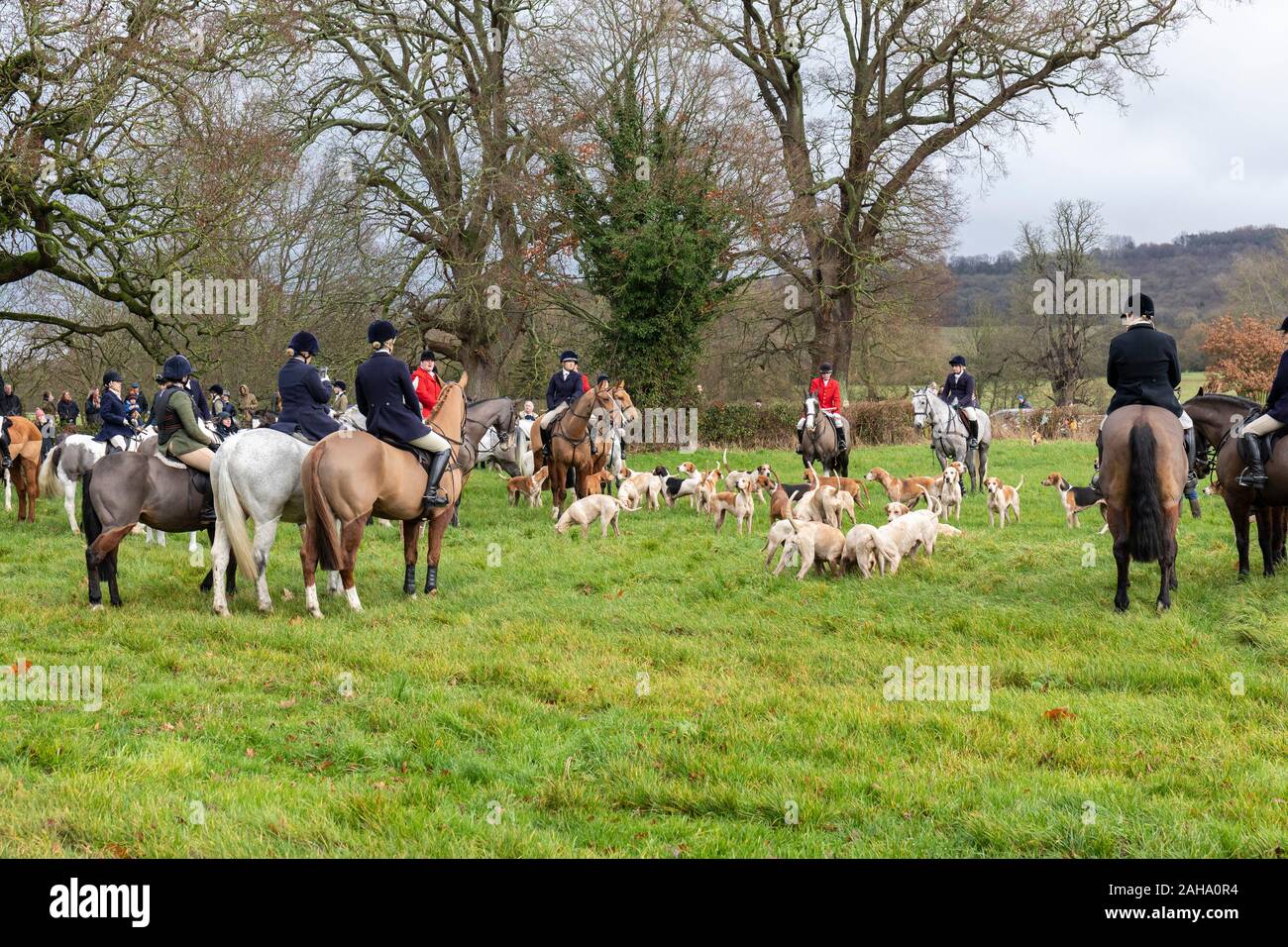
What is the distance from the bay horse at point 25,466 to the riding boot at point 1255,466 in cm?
1509

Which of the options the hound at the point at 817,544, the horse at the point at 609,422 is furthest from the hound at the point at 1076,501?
the horse at the point at 609,422

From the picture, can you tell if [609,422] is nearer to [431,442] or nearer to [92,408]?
[431,442]

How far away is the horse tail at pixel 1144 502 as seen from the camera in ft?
25.8

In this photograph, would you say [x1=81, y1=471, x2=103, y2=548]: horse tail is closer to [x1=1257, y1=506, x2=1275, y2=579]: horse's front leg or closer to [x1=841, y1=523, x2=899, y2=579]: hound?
[x1=841, y1=523, x2=899, y2=579]: hound

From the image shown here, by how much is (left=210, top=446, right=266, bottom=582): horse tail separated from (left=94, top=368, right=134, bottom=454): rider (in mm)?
4804

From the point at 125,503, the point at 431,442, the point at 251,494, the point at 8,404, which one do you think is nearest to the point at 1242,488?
the point at 431,442

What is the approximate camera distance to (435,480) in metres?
9.34

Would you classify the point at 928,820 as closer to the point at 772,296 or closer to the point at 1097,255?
the point at 772,296

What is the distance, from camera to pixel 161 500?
356 inches

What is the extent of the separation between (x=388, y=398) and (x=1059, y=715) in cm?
603

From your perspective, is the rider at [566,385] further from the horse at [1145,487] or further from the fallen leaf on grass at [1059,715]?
the fallen leaf on grass at [1059,715]

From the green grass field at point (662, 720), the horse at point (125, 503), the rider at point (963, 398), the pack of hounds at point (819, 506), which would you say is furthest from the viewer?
the rider at point (963, 398)
